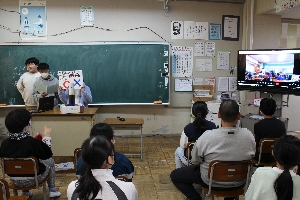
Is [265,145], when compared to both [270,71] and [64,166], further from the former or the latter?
[64,166]

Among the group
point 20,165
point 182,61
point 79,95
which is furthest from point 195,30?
point 20,165

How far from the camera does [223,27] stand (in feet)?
17.9

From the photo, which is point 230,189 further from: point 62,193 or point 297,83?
point 297,83

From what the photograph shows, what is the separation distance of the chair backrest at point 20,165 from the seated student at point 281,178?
1762 millimetres

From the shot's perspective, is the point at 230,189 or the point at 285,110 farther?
the point at 285,110

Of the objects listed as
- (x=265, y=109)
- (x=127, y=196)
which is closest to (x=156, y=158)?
(x=265, y=109)

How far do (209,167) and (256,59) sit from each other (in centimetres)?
291

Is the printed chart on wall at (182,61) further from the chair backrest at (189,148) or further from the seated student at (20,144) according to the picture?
the seated student at (20,144)

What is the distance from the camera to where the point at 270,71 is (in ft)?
13.9

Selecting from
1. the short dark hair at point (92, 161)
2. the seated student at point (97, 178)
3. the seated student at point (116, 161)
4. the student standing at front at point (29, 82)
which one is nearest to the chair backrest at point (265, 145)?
the seated student at point (116, 161)

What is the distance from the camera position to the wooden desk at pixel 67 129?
365cm

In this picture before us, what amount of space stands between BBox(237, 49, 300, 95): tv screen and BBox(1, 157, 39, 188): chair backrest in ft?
11.5

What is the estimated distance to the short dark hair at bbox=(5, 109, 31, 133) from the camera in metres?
2.35

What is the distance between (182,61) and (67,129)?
109 inches
